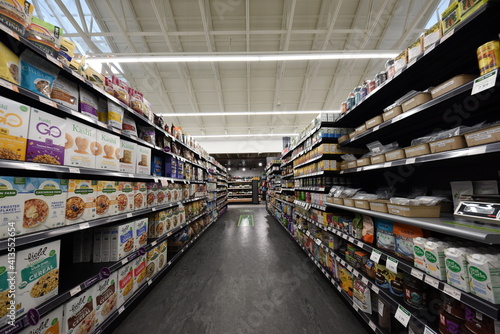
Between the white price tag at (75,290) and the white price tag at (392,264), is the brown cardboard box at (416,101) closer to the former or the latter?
the white price tag at (392,264)

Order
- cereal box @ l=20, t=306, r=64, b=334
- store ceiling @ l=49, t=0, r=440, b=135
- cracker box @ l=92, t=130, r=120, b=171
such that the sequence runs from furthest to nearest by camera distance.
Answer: store ceiling @ l=49, t=0, r=440, b=135, cracker box @ l=92, t=130, r=120, b=171, cereal box @ l=20, t=306, r=64, b=334

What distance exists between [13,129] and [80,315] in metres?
1.33

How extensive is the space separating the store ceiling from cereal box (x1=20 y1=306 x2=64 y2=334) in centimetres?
567

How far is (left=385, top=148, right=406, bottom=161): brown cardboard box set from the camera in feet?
4.76

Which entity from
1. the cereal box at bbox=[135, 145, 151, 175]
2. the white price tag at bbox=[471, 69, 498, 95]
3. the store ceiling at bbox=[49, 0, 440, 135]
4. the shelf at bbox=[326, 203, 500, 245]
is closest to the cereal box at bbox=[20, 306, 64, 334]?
the cereal box at bbox=[135, 145, 151, 175]

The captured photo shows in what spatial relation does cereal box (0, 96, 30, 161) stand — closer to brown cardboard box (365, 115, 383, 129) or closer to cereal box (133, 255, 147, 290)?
cereal box (133, 255, 147, 290)

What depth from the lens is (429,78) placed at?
5.18 ft

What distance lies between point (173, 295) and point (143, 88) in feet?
30.1

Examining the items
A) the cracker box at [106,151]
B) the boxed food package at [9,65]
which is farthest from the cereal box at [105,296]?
the boxed food package at [9,65]

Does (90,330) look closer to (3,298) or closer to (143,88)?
(3,298)

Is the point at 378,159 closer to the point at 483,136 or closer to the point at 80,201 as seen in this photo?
the point at 483,136

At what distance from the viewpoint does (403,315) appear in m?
1.24

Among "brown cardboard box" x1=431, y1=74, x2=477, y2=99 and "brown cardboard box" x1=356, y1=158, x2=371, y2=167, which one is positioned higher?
"brown cardboard box" x1=431, y1=74, x2=477, y2=99

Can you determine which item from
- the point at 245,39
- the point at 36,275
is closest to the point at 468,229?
the point at 36,275
